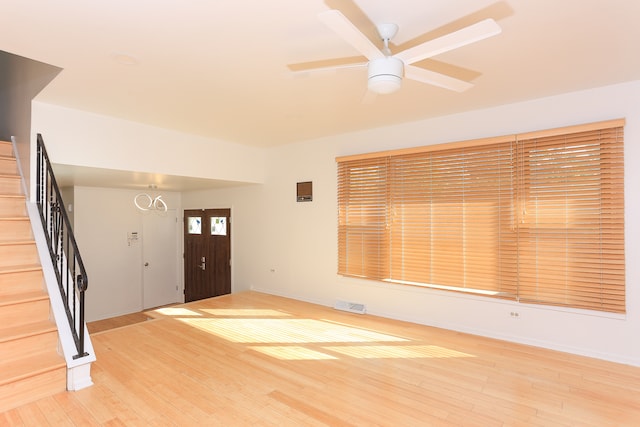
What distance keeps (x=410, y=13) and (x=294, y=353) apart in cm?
300

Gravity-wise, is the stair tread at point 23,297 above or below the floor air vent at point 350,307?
above

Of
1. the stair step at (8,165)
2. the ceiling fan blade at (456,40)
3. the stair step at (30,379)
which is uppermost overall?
the ceiling fan blade at (456,40)

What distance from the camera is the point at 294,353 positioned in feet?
11.0

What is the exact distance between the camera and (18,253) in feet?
10.2

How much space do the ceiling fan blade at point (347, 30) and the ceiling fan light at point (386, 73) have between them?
42 millimetres

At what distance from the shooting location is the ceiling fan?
1.59 meters

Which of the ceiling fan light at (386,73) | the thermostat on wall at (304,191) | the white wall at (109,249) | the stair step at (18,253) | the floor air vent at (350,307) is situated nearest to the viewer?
the ceiling fan light at (386,73)

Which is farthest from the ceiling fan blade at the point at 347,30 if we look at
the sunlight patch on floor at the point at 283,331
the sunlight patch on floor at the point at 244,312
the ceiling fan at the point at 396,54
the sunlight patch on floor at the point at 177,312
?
the sunlight patch on floor at the point at 177,312

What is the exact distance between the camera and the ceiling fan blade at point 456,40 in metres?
1.59

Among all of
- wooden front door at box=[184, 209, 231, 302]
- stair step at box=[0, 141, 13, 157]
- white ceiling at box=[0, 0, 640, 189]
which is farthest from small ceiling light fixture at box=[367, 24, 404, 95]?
wooden front door at box=[184, 209, 231, 302]

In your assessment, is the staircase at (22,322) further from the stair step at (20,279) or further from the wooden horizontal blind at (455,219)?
the wooden horizontal blind at (455,219)

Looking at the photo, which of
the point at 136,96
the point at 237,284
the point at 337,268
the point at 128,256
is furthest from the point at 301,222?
the point at 128,256

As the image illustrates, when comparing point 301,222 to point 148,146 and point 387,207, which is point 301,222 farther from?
point 148,146

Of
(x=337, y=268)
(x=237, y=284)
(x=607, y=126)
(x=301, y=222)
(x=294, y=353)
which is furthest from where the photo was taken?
(x=237, y=284)
